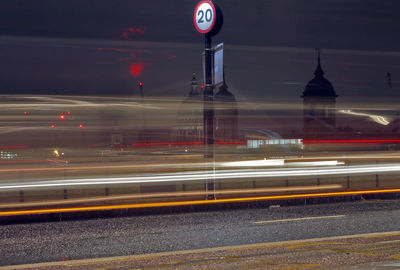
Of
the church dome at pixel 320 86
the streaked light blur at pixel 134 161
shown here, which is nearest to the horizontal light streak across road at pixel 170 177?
the streaked light blur at pixel 134 161

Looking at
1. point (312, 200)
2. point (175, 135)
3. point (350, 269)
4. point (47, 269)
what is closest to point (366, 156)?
point (175, 135)

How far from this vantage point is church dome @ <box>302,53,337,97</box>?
90.2 metres

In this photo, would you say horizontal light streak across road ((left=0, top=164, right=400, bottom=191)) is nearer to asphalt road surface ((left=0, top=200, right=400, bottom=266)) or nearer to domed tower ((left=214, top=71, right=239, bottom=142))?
asphalt road surface ((left=0, top=200, right=400, bottom=266))

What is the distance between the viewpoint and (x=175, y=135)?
20.6m

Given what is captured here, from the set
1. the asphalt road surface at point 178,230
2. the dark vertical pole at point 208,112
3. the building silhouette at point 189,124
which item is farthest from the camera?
the building silhouette at point 189,124

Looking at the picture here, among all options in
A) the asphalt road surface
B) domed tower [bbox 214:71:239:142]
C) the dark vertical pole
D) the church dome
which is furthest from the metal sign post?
the church dome

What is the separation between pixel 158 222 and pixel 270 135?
2464cm

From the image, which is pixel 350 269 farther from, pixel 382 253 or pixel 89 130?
pixel 89 130

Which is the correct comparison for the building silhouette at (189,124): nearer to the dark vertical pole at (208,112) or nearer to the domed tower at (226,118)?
the domed tower at (226,118)

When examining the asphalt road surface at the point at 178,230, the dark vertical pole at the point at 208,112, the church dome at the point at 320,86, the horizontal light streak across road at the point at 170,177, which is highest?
the church dome at the point at 320,86

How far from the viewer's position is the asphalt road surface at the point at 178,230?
22.5ft

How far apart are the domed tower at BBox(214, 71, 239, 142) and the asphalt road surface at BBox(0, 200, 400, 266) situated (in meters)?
10.1

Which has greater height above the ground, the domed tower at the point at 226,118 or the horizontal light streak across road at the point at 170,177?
the domed tower at the point at 226,118

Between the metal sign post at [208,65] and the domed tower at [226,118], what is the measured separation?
7.39m
